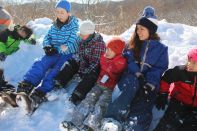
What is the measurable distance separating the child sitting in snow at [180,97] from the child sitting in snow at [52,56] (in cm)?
145

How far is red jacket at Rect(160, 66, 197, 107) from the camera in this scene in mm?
4266

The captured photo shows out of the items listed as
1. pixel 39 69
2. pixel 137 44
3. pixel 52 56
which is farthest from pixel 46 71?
pixel 137 44

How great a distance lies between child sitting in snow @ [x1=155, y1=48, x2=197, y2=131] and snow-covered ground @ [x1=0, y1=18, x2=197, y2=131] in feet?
1.22

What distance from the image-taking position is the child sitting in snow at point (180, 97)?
4016 millimetres

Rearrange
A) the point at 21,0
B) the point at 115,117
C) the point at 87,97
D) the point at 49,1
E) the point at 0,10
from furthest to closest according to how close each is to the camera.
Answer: the point at 49,1 → the point at 21,0 → the point at 0,10 → the point at 87,97 → the point at 115,117

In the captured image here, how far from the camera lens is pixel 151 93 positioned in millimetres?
4348

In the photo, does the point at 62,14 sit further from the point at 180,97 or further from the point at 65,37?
the point at 180,97

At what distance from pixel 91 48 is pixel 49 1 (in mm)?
13079

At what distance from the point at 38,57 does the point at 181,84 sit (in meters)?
2.61

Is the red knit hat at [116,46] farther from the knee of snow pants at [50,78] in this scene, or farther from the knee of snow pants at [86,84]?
the knee of snow pants at [50,78]

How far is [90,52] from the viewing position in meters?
5.22

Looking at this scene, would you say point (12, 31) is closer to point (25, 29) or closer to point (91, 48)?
point (25, 29)

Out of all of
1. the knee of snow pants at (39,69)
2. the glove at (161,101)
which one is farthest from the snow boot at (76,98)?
the glove at (161,101)

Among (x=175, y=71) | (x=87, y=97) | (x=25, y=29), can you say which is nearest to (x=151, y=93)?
(x=175, y=71)
